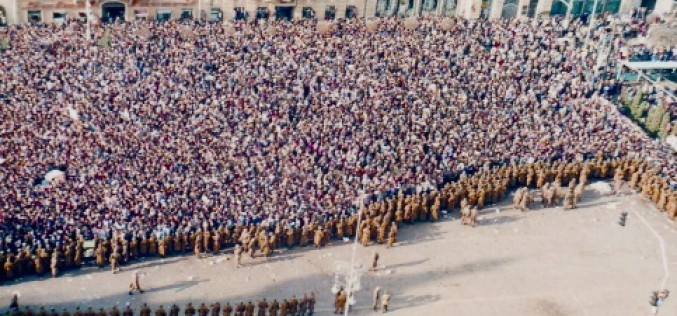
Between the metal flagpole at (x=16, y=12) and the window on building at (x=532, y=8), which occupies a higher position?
the window on building at (x=532, y=8)

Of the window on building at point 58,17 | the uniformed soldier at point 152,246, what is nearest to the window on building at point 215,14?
the window on building at point 58,17

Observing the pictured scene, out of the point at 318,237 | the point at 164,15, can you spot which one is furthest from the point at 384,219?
Answer: the point at 164,15

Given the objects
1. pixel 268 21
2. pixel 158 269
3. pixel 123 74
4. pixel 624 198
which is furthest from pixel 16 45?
pixel 624 198

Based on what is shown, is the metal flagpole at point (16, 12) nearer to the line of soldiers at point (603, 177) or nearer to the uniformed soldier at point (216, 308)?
the uniformed soldier at point (216, 308)

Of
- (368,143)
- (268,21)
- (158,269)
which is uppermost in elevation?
(268,21)

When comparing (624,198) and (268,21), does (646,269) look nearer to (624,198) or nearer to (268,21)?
(624,198)

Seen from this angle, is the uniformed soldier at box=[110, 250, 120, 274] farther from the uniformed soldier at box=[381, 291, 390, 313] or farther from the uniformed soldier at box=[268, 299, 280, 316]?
the uniformed soldier at box=[381, 291, 390, 313]
